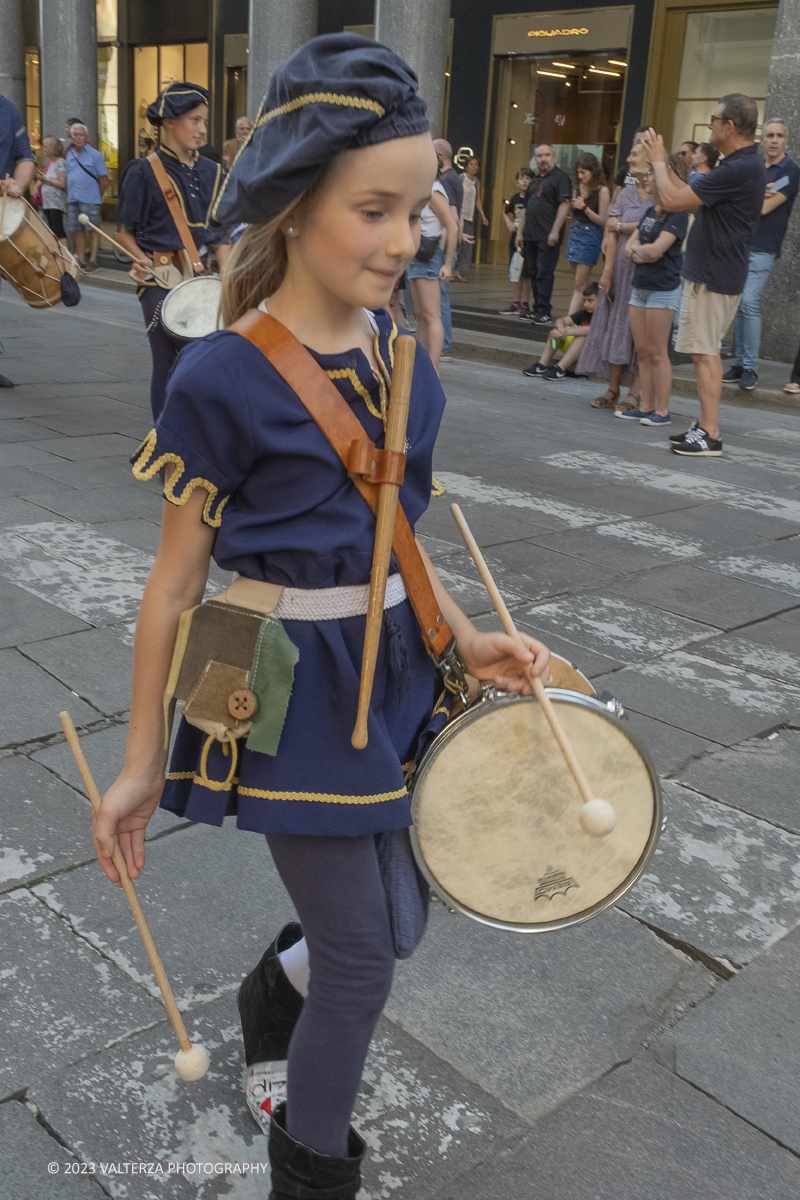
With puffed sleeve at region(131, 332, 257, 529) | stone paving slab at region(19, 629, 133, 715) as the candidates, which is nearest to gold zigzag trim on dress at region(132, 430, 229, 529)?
puffed sleeve at region(131, 332, 257, 529)

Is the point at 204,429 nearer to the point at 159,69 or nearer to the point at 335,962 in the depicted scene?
the point at 335,962

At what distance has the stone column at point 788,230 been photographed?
10.4 m

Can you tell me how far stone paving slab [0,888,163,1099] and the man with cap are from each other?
399 cm

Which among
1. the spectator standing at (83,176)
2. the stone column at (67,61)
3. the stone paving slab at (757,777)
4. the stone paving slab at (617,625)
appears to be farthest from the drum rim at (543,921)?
the stone column at (67,61)

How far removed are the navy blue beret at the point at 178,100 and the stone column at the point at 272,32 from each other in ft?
32.7

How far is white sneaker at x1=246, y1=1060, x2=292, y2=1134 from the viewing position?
184 cm

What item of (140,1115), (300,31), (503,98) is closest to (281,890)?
(140,1115)

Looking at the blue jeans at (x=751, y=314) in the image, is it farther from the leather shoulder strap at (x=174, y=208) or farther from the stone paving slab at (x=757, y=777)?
the stone paving slab at (x=757, y=777)

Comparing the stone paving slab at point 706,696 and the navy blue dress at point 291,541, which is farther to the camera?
the stone paving slab at point 706,696

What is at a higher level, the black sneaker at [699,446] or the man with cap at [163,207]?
the man with cap at [163,207]

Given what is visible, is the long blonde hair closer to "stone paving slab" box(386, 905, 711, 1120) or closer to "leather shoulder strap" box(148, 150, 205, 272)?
"stone paving slab" box(386, 905, 711, 1120)

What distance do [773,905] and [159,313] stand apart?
14.0ft

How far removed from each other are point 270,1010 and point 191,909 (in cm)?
63

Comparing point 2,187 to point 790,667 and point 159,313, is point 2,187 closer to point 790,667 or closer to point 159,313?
point 159,313
